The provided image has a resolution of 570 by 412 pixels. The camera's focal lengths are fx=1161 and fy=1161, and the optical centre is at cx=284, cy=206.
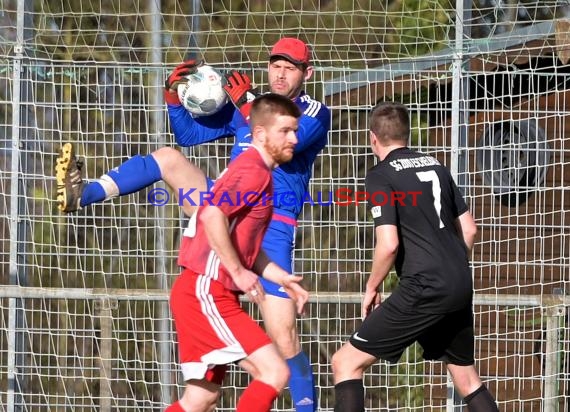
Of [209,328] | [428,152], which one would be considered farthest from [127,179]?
[428,152]

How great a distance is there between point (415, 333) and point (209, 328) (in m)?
1.41

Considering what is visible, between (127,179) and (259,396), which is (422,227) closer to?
(259,396)

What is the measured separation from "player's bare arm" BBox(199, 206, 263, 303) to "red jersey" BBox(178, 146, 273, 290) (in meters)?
0.05

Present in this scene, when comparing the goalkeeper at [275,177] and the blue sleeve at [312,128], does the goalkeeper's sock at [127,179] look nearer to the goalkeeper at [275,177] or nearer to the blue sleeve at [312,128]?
the goalkeeper at [275,177]

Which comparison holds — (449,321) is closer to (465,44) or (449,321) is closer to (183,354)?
(183,354)

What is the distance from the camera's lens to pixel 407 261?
20.2ft

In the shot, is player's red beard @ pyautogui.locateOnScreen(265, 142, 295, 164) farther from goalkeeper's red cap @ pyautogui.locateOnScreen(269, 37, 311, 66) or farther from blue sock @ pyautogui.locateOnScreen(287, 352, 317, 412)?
blue sock @ pyautogui.locateOnScreen(287, 352, 317, 412)

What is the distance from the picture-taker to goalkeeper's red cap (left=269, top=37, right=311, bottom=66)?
6.52 meters

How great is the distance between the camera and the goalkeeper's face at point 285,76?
6.54m

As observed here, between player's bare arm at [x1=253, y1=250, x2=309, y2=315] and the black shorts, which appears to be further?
the black shorts

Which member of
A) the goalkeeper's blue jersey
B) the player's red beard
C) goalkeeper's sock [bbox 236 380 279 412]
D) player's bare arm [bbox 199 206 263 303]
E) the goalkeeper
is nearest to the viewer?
player's bare arm [bbox 199 206 263 303]

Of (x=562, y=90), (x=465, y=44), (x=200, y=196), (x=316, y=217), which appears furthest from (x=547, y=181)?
(x=200, y=196)

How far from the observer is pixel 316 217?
10258mm

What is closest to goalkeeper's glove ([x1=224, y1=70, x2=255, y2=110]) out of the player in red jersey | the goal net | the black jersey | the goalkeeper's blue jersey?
the goalkeeper's blue jersey
